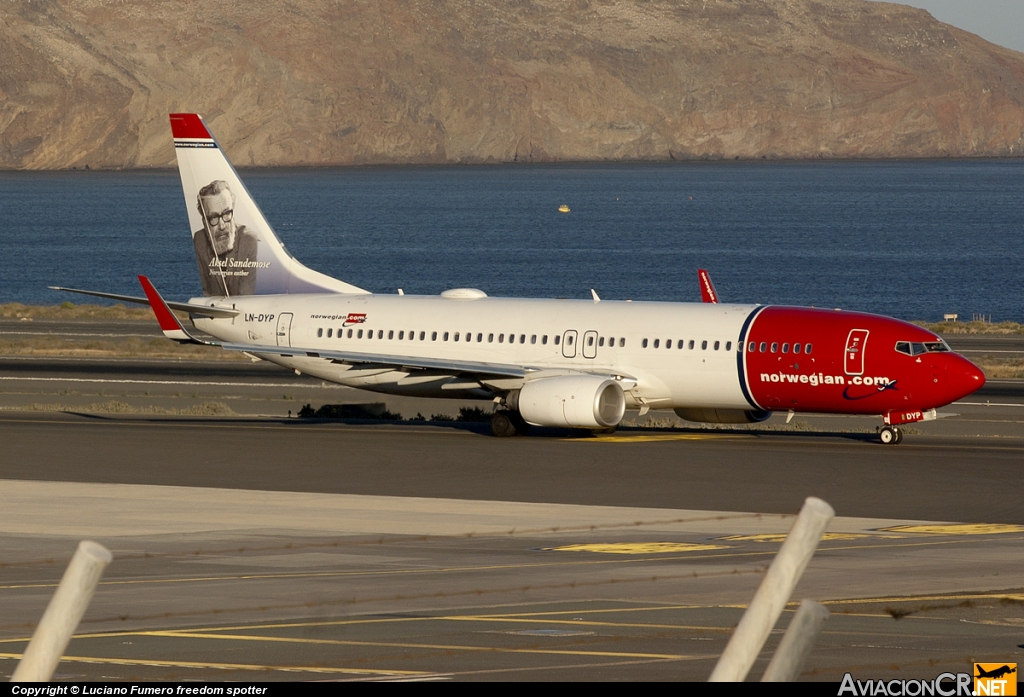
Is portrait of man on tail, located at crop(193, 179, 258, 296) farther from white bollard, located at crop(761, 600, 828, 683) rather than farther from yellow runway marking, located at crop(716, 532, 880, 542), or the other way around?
white bollard, located at crop(761, 600, 828, 683)

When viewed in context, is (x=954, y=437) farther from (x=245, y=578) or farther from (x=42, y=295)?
(x=42, y=295)

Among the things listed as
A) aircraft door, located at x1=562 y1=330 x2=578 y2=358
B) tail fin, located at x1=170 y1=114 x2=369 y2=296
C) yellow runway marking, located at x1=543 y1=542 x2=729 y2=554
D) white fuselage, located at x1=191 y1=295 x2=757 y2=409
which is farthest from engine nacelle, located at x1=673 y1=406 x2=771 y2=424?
yellow runway marking, located at x1=543 y1=542 x2=729 y2=554

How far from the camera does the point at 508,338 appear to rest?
43.4 meters

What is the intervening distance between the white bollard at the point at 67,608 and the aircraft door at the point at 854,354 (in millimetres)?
33973

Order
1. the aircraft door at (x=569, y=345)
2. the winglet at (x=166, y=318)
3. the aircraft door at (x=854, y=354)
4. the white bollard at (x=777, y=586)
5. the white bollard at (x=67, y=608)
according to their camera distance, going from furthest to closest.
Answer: the aircraft door at (x=569, y=345)
the winglet at (x=166, y=318)
the aircraft door at (x=854, y=354)
the white bollard at (x=777, y=586)
the white bollard at (x=67, y=608)

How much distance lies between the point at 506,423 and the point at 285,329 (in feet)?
25.2

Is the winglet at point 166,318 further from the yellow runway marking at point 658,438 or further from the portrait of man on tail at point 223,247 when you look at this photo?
the yellow runway marking at point 658,438

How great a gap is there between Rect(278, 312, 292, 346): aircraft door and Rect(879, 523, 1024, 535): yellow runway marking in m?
22.7

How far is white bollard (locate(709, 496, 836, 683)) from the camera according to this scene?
7117mm

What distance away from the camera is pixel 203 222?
48.8 m

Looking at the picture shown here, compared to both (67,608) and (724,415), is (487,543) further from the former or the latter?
(67,608)

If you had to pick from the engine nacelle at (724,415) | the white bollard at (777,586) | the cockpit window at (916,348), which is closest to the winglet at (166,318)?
the engine nacelle at (724,415)

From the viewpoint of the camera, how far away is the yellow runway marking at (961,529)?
87.8 ft

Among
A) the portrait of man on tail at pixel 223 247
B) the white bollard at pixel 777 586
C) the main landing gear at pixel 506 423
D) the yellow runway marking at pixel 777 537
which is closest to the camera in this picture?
the white bollard at pixel 777 586
